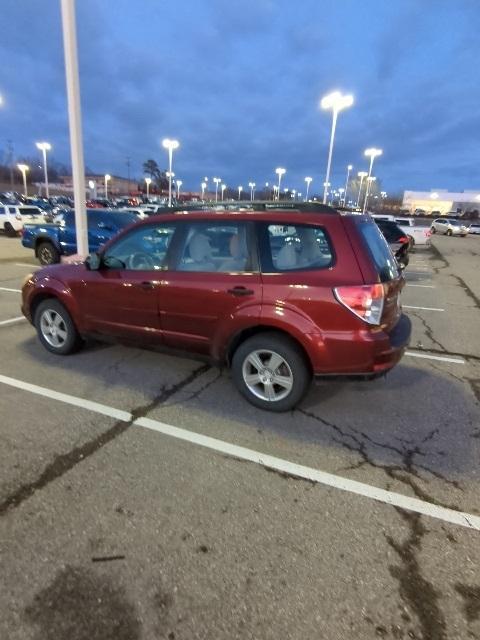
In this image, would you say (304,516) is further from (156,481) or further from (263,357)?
(263,357)

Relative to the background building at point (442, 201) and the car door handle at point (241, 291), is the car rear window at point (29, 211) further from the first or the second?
the background building at point (442, 201)

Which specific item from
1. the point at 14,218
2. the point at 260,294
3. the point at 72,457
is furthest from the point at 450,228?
the point at 72,457

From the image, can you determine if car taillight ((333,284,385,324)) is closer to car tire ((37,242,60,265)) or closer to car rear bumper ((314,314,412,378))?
car rear bumper ((314,314,412,378))

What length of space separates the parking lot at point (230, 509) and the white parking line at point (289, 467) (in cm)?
1

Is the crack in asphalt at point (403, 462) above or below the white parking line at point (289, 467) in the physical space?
above

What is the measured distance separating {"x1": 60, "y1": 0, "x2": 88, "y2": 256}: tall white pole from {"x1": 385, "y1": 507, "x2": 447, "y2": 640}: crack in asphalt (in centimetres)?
809

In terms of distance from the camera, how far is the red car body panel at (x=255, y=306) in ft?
11.3

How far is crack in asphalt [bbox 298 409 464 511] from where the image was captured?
2.94 m

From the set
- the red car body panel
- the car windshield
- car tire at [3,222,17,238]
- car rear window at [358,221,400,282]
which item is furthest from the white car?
car rear window at [358,221,400,282]

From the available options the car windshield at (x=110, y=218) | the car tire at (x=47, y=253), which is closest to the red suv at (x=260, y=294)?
the car windshield at (x=110, y=218)

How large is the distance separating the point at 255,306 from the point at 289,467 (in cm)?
137

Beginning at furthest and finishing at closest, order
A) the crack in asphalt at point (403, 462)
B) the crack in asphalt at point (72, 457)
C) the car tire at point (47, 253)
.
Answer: the car tire at point (47, 253)
the crack in asphalt at point (403, 462)
the crack in asphalt at point (72, 457)

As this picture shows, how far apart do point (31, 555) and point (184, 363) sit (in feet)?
9.56

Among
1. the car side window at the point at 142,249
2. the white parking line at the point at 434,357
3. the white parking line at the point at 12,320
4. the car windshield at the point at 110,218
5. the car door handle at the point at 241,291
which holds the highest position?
the car windshield at the point at 110,218
